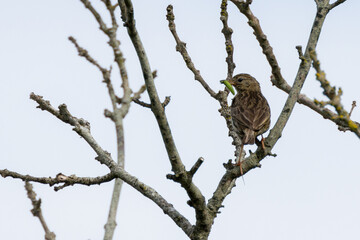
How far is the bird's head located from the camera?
9.86 m

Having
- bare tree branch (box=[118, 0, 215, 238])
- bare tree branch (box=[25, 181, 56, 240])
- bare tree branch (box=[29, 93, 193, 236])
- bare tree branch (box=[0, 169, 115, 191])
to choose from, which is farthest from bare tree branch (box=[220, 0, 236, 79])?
bare tree branch (box=[25, 181, 56, 240])

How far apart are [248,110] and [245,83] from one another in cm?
179

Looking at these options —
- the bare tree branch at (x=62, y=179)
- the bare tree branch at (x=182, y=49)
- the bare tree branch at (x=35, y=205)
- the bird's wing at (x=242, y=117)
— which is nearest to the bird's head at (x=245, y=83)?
the bird's wing at (x=242, y=117)

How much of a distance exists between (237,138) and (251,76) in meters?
3.27

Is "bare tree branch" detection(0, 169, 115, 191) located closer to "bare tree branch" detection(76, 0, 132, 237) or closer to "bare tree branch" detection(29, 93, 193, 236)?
"bare tree branch" detection(29, 93, 193, 236)

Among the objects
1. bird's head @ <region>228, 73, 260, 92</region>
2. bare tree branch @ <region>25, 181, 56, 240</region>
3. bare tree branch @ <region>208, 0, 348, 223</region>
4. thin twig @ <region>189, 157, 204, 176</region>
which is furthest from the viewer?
bird's head @ <region>228, 73, 260, 92</region>

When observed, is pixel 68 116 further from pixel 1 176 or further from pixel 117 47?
pixel 117 47

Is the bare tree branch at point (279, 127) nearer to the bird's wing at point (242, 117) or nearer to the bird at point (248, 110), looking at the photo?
Result: the bird at point (248, 110)

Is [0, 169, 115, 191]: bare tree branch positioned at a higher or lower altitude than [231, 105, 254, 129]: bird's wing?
lower

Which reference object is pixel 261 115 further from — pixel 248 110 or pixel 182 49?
pixel 182 49

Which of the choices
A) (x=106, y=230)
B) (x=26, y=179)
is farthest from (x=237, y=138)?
(x=26, y=179)

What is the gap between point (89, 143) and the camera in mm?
5438

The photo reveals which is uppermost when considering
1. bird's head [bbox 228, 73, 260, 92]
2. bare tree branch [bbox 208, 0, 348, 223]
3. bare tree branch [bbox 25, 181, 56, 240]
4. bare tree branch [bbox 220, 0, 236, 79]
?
bird's head [bbox 228, 73, 260, 92]

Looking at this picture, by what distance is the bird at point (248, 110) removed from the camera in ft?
23.9
